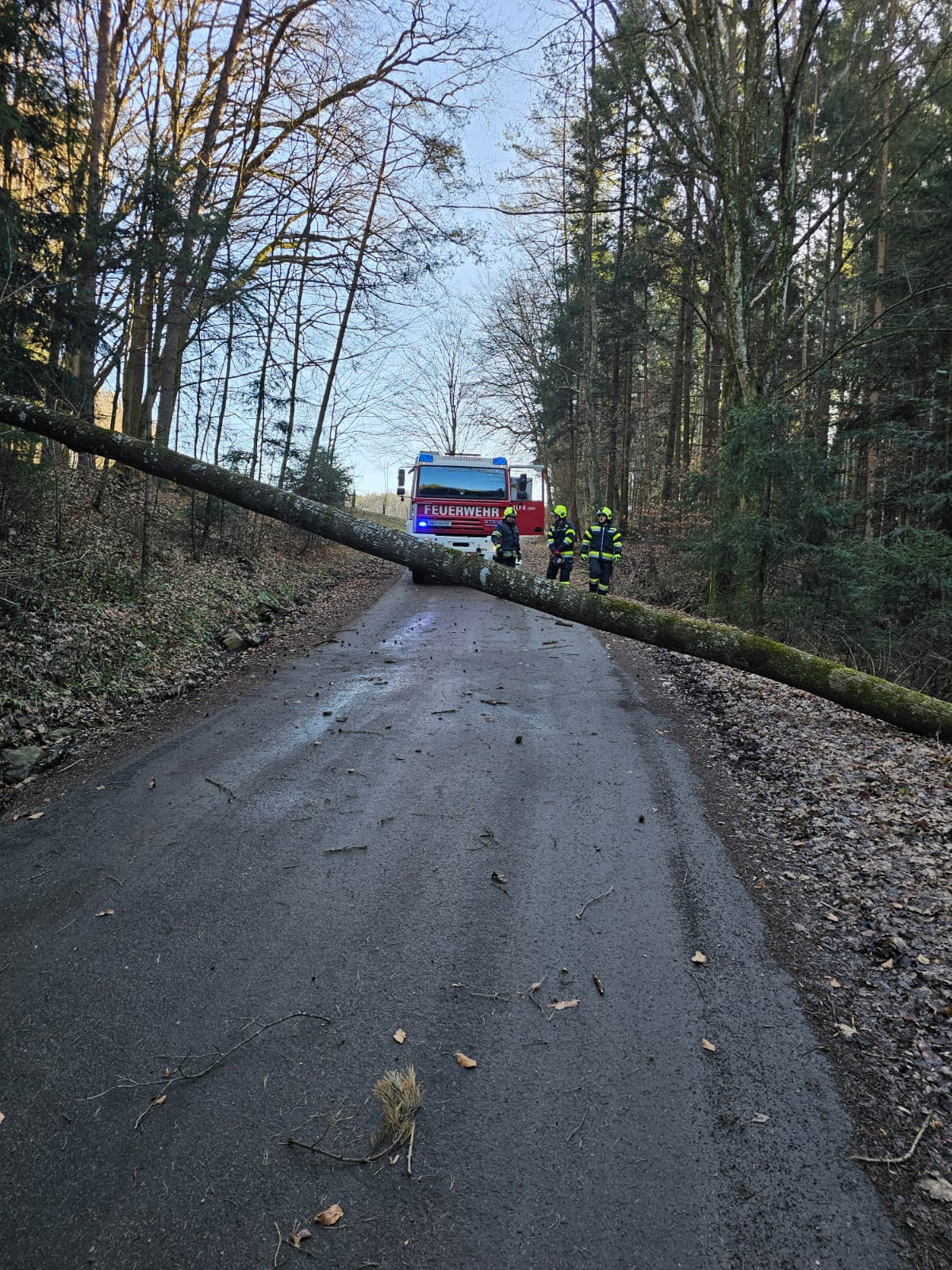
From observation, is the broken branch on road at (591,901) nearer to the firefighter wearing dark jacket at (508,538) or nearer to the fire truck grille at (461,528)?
the firefighter wearing dark jacket at (508,538)

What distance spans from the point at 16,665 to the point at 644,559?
15.7 metres

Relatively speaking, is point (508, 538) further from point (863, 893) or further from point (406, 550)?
point (863, 893)

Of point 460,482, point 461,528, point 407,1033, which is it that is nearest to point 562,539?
point 461,528

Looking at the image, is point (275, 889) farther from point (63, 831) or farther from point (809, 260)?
point (809, 260)

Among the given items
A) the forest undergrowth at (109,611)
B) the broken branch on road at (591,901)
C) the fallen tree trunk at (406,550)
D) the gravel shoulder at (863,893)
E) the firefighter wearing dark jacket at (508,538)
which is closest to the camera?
the gravel shoulder at (863,893)

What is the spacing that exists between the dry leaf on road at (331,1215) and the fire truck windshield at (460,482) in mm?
16446

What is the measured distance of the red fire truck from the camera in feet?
56.7

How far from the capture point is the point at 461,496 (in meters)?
17.6

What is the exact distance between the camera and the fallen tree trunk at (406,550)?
4.83 meters

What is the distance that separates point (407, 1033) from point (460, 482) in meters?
16.1

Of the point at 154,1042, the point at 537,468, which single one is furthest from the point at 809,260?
the point at 154,1042

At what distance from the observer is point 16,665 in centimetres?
617

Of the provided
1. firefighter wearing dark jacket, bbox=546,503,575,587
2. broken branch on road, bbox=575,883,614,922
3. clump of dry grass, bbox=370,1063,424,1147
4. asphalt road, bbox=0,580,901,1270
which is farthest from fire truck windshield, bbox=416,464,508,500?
clump of dry grass, bbox=370,1063,424,1147

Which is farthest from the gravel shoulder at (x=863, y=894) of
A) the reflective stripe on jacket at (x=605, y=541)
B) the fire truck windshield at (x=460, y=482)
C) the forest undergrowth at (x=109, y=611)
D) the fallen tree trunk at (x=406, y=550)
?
the fire truck windshield at (x=460, y=482)
